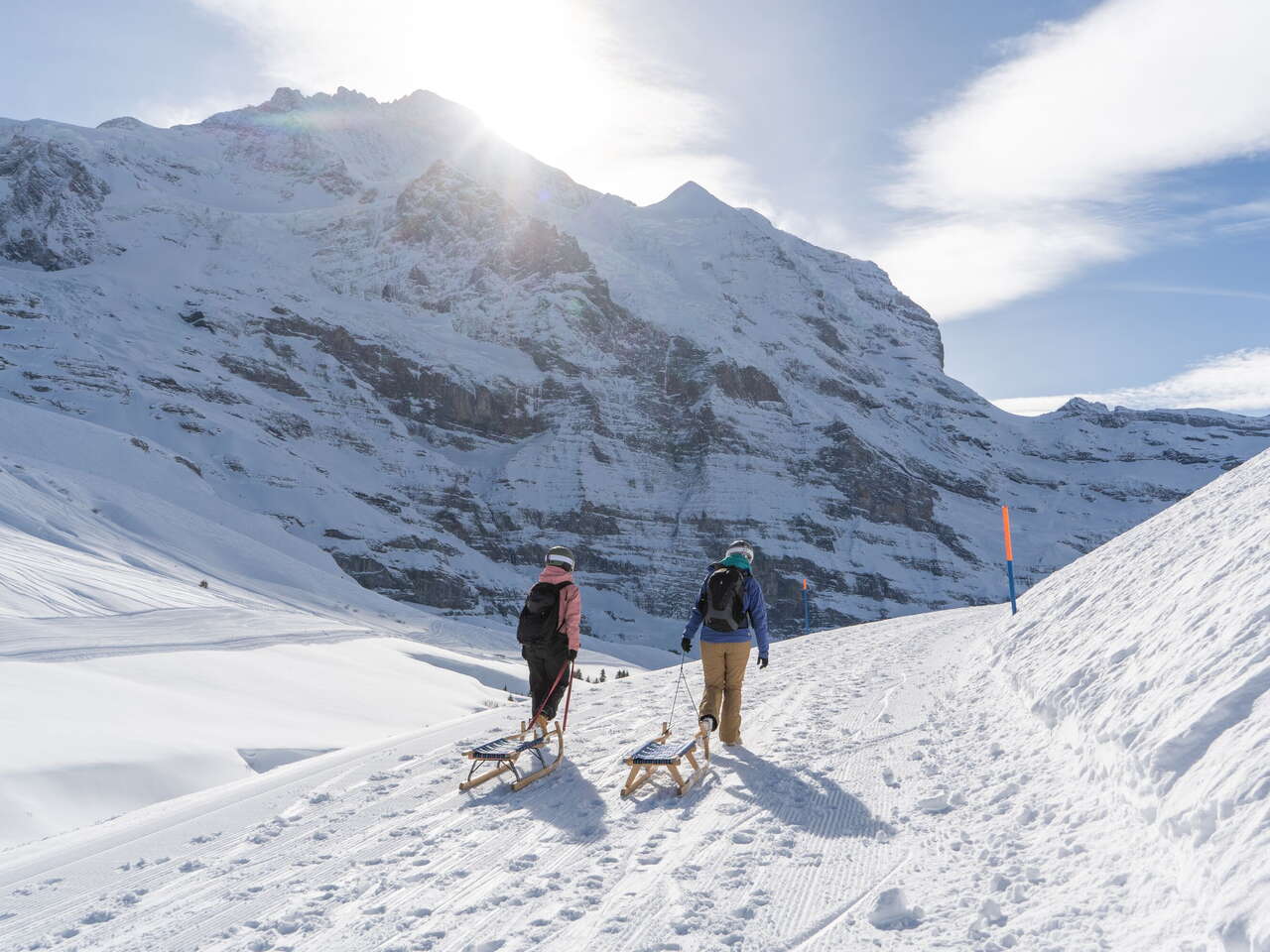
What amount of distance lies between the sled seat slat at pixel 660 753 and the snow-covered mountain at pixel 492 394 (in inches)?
2337

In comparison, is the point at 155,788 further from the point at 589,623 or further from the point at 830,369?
the point at 830,369

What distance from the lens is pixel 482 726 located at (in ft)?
28.7

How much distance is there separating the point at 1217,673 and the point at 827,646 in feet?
40.5

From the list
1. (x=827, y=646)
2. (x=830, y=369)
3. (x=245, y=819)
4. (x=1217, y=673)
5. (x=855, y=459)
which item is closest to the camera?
(x=1217, y=673)

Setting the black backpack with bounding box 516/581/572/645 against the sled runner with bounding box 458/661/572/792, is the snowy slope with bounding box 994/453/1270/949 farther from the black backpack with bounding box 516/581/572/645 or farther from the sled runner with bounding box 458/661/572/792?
the black backpack with bounding box 516/581/572/645

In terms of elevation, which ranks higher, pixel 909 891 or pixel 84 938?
pixel 909 891

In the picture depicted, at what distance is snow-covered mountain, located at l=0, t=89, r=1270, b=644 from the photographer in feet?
291

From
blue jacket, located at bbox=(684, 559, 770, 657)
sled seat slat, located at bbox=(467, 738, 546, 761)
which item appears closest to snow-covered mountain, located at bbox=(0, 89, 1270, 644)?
sled seat slat, located at bbox=(467, 738, 546, 761)

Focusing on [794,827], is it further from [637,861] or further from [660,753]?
[660,753]

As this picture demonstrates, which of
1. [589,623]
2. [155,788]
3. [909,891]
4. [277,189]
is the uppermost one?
[277,189]

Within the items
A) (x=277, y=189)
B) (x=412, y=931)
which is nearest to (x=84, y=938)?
(x=412, y=931)

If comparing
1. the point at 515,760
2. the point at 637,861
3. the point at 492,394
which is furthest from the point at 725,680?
the point at 492,394

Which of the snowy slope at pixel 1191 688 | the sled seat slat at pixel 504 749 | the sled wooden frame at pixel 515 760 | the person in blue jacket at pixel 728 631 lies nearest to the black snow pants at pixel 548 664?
the sled wooden frame at pixel 515 760

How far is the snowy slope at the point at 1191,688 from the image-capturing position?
3.18m
